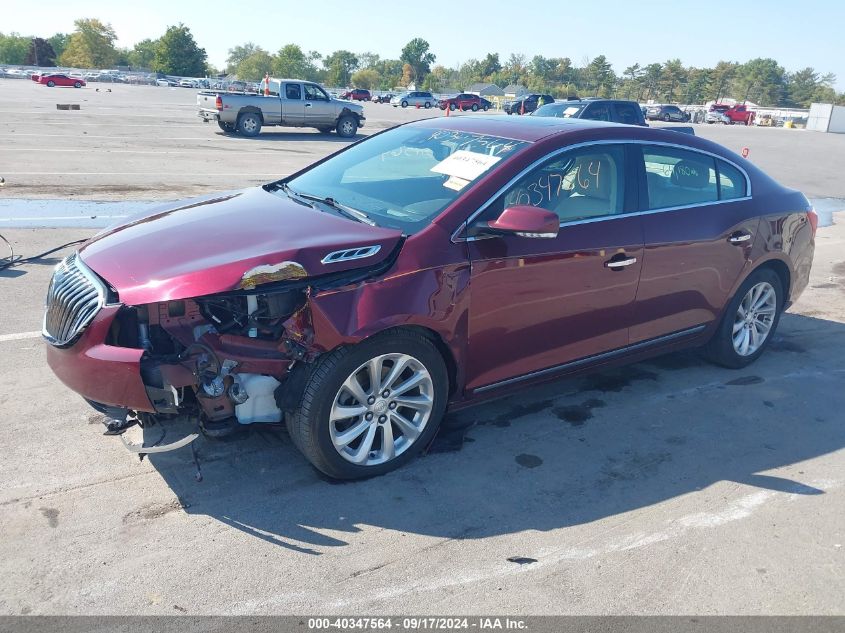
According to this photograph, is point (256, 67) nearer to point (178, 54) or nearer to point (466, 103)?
point (178, 54)

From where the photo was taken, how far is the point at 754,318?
226 inches

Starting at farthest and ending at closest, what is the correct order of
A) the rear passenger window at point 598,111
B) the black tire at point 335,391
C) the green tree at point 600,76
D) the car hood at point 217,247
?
the green tree at point 600,76 → the rear passenger window at point 598,111 → the black tire at point 335,391 → the car hood at point 217,247

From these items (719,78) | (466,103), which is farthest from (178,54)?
(719,78)

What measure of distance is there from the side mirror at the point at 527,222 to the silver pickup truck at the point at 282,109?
66.2 feet

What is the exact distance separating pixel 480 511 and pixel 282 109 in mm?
21697

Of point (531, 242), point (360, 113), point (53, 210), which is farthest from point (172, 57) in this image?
point (531, 242)

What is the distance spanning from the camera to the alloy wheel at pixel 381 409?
3.71 meters

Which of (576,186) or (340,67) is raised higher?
(340,67)

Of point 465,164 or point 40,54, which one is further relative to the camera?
point 40,54

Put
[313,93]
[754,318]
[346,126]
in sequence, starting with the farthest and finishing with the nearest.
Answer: [346,126], [313,93], [754,318]

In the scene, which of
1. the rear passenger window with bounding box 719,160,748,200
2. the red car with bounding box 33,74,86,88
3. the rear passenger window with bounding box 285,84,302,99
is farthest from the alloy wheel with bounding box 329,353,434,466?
the red car with bounding box 33,74,86,88

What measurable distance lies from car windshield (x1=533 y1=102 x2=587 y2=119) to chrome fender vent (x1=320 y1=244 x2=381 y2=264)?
14541mm

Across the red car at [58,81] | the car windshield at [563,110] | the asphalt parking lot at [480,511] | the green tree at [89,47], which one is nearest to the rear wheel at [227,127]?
the car windshield at [563,110]

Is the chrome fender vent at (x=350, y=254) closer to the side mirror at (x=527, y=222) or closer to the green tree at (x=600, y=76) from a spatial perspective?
the side mirror at (x=527, y=222)
